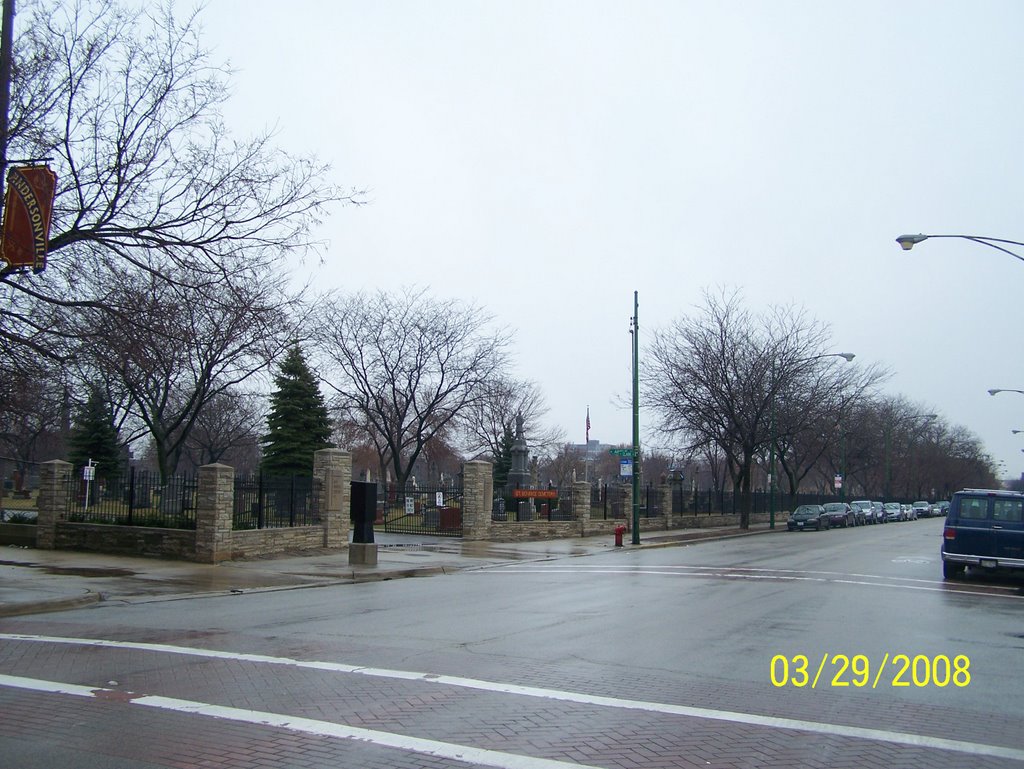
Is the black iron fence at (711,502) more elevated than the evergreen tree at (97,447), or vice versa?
the evergreen tree at (97,447)

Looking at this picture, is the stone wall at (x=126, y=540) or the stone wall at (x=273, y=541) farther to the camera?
the stone wall at (x=273, y=541)

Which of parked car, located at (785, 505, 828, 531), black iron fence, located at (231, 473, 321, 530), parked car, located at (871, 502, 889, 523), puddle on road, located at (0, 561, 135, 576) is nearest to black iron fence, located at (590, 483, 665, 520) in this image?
parked car, located at (785, 505, 828, 531)

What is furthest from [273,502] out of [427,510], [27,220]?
[27,220]

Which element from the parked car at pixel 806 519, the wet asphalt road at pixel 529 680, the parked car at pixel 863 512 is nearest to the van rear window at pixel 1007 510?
the wet asphalt road at pixel 529 680

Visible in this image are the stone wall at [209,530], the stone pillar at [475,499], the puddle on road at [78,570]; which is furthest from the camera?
the stone pillar at [475,499]

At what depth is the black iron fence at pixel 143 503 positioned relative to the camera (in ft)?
73.4

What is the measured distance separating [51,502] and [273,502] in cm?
599

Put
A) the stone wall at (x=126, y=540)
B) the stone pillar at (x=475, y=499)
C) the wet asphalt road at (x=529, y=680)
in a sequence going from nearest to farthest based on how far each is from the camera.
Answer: the wet asphalt road at (x=529, y=680) < the stone wall at (x=126, y=540) < the stone pillar at (x=475, y=499)

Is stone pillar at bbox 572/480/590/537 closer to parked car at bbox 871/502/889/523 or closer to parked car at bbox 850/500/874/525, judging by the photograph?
parked car at bbox 850/500/874/525

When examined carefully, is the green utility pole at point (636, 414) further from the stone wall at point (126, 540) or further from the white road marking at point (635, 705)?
the white road marking at point (635, 705)
